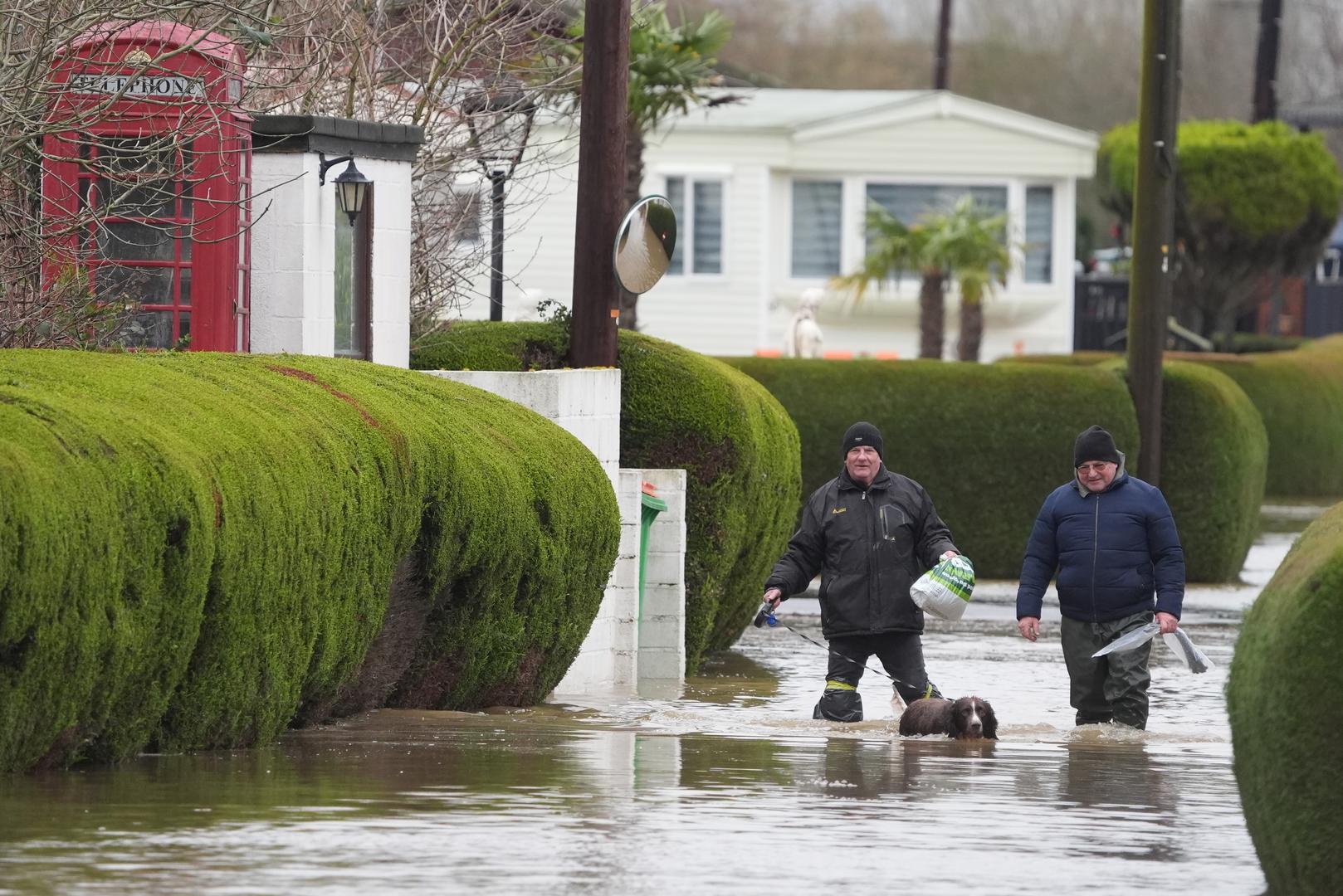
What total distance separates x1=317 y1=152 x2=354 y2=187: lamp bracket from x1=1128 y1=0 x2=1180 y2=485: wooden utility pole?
9639 millimetres

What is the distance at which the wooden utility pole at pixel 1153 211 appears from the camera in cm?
2089

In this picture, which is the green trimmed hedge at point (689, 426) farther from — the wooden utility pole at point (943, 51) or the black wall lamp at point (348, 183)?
the wooden utility pole at point (943, 51)

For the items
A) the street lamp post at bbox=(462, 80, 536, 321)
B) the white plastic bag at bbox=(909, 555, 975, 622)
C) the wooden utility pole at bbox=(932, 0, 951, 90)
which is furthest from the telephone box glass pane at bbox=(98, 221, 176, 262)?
the wooden utility pole at bbox=(932, 0, 951, 90)

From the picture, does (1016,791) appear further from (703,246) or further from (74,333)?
(703,246)

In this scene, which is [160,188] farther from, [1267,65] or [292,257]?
[1267,65]

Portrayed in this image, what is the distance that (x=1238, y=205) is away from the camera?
37969 millimetres

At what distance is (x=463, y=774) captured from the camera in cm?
824

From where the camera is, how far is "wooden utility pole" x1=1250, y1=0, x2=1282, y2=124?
40750 mm

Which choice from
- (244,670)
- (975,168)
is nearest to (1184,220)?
(975,168)

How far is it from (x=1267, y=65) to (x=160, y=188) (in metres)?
31.7

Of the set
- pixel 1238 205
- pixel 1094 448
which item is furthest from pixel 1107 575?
pixel 1238 205

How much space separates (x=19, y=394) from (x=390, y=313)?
6046 mm

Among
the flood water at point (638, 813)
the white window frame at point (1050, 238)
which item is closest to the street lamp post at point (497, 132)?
the flood water at point (638, 813)

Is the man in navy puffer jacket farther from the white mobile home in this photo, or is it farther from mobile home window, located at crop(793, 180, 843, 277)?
mobile home window, located at crop(793, 180, 843, 277)
